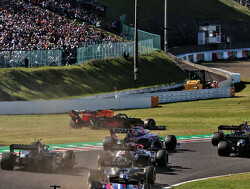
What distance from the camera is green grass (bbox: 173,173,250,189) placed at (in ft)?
59.8

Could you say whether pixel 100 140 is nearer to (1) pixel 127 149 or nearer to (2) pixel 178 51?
(1) pixel 127 149

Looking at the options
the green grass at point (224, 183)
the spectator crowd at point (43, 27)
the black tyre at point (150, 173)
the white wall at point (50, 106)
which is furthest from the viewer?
the spectator crowd at point (43, 27)

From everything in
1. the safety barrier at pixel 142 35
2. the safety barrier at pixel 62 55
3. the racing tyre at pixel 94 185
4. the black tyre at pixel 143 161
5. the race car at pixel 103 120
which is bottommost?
the racing tyre at pixel 94 185

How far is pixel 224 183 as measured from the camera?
62.0 ft

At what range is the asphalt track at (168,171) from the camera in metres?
18.7

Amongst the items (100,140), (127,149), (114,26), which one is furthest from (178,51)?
(127,149)

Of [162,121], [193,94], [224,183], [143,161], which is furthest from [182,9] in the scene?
[224,183]

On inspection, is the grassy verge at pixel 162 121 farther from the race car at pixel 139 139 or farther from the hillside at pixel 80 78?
the hillside at pixel 80 78

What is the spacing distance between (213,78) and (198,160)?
4314 centimetres

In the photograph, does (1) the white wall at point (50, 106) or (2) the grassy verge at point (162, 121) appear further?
(1) the white wall at point (50, 106)

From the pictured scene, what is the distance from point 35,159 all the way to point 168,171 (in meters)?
5.26

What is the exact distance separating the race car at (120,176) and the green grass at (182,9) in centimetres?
7077

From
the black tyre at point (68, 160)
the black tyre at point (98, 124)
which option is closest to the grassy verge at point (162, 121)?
the black tyre at point (98, 124)

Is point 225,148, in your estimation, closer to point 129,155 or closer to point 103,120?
point 129,155
